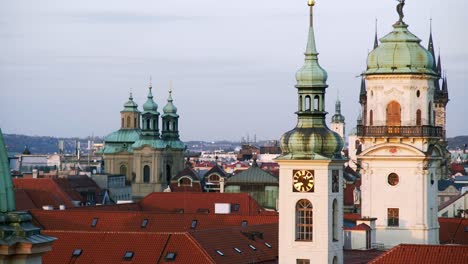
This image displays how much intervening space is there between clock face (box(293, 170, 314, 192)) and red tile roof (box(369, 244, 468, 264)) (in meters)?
5.74

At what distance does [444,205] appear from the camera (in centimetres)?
10212

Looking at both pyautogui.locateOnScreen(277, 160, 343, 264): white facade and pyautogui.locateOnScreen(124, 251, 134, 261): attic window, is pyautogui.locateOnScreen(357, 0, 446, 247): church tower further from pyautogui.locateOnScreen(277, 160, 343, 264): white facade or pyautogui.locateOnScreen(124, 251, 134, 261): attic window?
pyautogui.locateOnScreen(124, 251, 134, 261): attic window

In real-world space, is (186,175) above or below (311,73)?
below

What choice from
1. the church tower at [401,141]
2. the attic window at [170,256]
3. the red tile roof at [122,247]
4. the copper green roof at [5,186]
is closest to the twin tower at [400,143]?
the church tower at [401,141]

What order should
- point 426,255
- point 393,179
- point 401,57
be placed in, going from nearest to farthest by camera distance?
1. point 426,255
2. point 401,57
3. point 393,179

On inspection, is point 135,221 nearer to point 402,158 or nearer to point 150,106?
point 402,158

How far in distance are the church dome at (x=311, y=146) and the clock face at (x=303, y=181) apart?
598 mm

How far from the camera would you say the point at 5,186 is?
11.7 m

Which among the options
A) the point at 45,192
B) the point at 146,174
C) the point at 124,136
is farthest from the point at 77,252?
the point at 124,136

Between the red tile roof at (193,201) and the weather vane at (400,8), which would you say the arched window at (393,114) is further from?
the red tile roof at (193,201)

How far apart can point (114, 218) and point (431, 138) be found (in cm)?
2107

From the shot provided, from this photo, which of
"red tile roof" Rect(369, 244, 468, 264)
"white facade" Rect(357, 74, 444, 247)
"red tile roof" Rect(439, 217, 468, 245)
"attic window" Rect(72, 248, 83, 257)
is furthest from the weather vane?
"red tile roof" Rect(369, 244, 468, 264)

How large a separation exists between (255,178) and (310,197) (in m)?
62.1

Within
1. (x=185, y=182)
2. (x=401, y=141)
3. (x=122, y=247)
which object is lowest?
(x=122, y=247)
